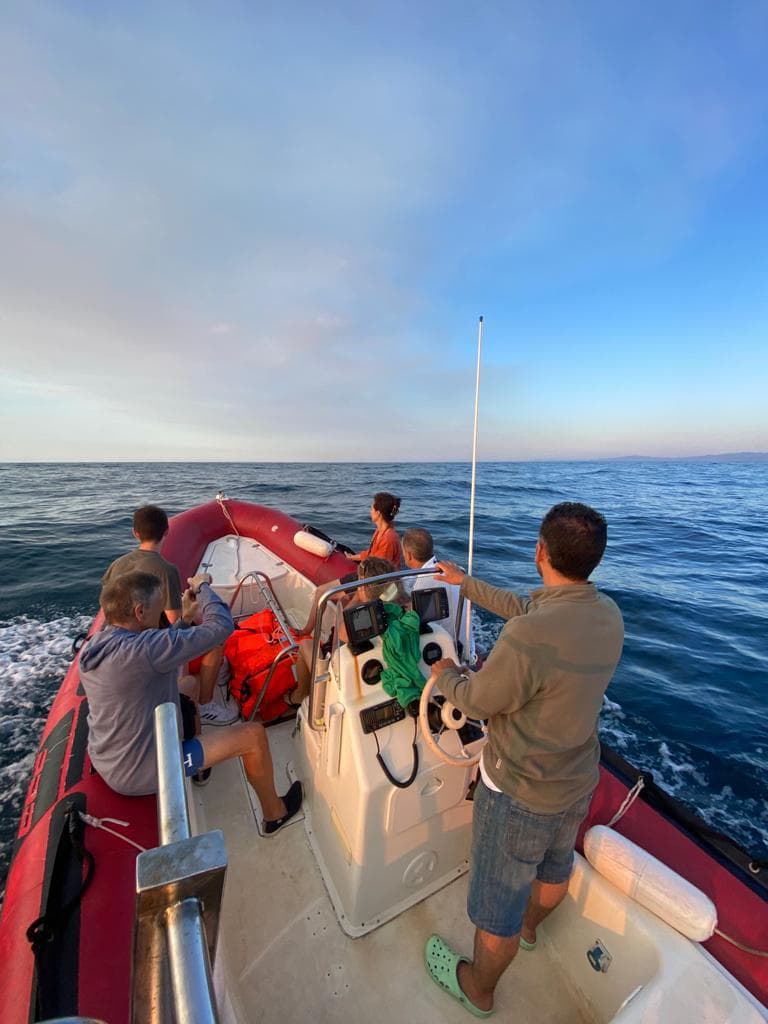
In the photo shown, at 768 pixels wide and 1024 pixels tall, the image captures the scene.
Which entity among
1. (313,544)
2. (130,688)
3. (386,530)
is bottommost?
(313,544)

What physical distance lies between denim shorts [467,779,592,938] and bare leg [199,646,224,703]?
6.91 ft

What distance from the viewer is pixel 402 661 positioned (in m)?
1.64

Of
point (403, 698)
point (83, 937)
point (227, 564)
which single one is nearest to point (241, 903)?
point (83, 937)

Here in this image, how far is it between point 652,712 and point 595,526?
4.11m

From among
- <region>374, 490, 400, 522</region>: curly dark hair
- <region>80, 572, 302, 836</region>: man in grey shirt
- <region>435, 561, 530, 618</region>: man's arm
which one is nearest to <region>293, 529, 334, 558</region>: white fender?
<region>374, 490, 400, 522</region>: curly dark hair

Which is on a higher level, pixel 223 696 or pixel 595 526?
pixel 595 526

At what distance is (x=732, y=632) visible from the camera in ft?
18.6

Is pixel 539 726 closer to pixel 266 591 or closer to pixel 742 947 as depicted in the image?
pixel 742 947

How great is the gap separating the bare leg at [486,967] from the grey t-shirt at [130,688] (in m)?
1.43

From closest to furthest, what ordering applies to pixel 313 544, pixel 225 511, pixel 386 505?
1. pixel 386 505
2. pixel 313 544
3. pixel 225 511

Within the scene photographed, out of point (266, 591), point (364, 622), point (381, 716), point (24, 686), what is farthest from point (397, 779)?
point (24, 686)

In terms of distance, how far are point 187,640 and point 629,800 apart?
6.93ft

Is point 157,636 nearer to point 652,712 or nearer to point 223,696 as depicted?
point 223,696

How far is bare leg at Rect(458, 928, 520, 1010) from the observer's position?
1.45m
